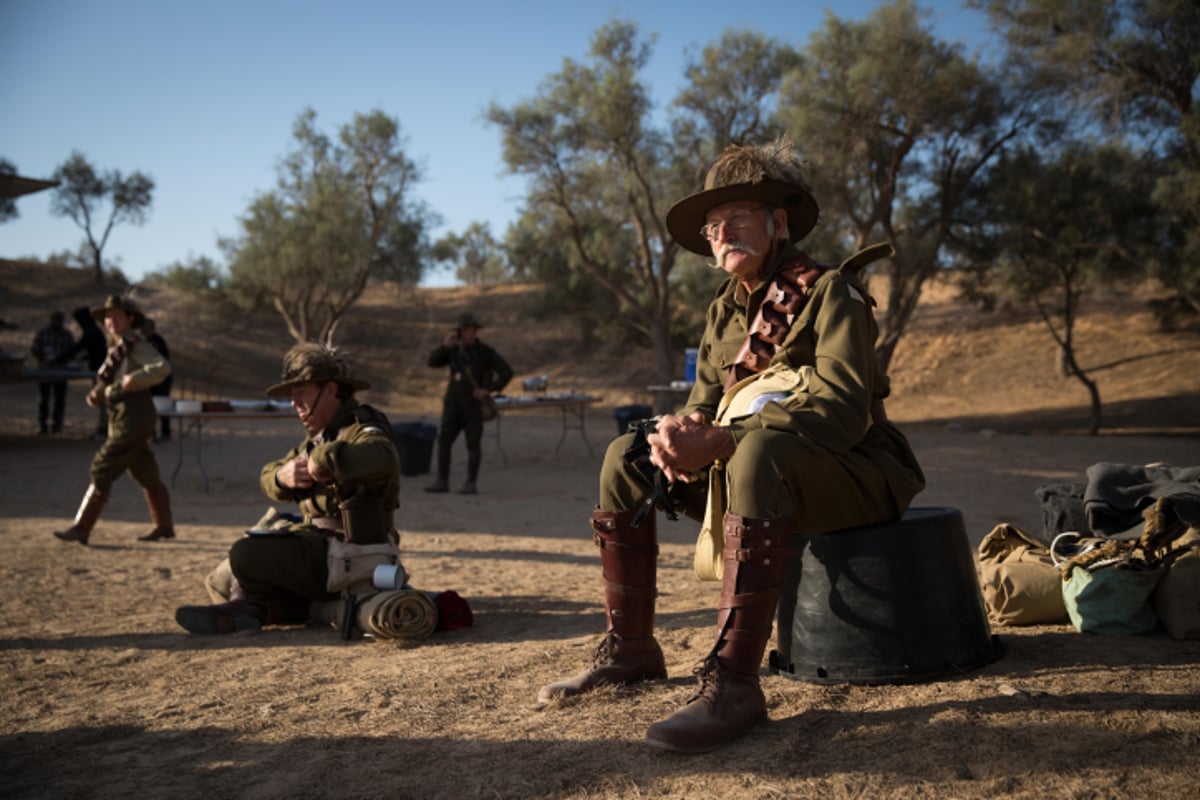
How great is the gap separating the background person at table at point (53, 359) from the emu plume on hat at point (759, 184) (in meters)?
Result: 16.2

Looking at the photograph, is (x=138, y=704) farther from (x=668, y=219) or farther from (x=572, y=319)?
(x=572, y=319)

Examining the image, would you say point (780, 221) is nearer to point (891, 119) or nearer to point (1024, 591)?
point (1024, 591)

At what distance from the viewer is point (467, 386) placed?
37.6 feet

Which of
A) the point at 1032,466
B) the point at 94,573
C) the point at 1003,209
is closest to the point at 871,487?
the point at 94,573

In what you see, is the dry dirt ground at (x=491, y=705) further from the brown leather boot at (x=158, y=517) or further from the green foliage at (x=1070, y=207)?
the green foliage at (x=1070, y=207)

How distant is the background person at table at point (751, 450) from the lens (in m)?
2.84

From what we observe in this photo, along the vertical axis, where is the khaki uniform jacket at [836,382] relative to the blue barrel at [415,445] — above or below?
above

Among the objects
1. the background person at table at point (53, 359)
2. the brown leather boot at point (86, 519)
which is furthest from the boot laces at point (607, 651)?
the background person at table at point (53, 359)

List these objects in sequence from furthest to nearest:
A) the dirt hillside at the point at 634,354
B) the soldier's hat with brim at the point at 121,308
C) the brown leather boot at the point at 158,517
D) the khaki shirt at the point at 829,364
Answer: the dirt hillside at the point at 634,354 < the brown leather boot at the point at 158,517 < the soldier's hat with brim at the point at 121,308 < the khaki shirt at the point at 829,364

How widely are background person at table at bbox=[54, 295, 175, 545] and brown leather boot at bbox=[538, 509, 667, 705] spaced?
537cm

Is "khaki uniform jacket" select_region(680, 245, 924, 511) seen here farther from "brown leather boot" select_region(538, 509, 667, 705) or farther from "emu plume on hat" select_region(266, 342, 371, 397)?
"emu plume on hat" select_region(266, 342, 371, 397)

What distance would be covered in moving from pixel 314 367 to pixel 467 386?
6658 millimetres

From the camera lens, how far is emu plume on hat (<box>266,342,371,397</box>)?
4795mm

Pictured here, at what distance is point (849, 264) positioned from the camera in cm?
328
